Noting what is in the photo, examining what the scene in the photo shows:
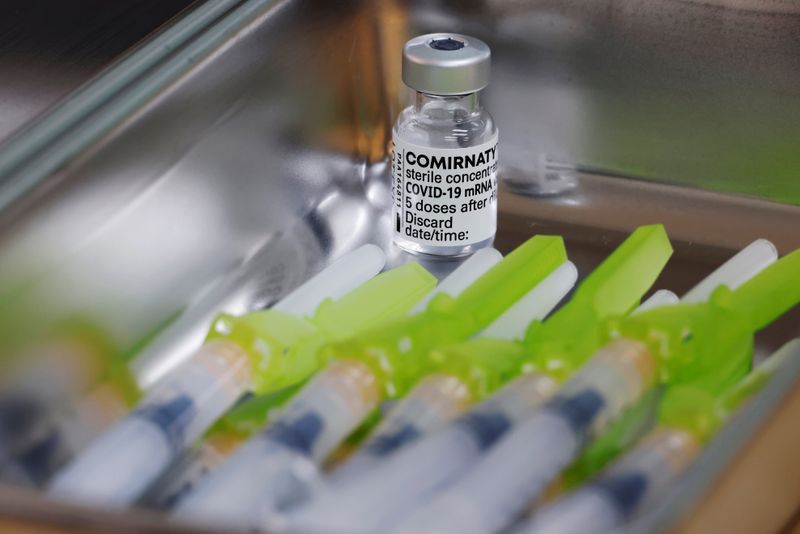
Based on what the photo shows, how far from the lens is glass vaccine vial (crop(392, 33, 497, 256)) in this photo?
2.54 feet

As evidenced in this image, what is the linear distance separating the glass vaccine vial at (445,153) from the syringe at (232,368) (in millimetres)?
48

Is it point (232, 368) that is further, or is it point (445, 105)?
point (445, 105)

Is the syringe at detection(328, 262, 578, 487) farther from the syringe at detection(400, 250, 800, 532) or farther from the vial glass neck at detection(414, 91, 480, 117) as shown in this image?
the vial glass neck at detection(414, 91, 480, 117)

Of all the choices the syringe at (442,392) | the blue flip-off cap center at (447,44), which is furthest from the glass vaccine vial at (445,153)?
the syringe at (442,392)

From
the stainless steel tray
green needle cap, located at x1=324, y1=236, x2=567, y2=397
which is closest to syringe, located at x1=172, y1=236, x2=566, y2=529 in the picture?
green needle cap, located at x1=324, y1=236, x2=567, y2=397

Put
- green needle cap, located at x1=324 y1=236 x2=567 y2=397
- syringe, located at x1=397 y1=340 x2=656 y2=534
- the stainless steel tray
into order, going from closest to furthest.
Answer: syringe, located at x1=397 y1=340 x2=656 y2=534
green needle cap, located at x1=324 y1=236 x2=567 y2=397
the stainless steel tray

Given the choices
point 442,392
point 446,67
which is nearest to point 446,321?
point 442,392

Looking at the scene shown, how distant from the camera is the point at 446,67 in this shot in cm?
77

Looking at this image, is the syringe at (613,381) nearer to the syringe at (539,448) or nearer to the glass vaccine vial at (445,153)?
the syringe at (539,448)

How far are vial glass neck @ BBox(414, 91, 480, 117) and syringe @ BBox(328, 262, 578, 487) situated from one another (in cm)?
18

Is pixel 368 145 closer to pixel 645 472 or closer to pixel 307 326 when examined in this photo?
pixel 307 326

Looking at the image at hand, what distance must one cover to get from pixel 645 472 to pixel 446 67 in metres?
0.30

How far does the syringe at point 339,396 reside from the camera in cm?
54

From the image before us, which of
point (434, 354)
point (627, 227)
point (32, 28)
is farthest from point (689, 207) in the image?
point (32, 28)
